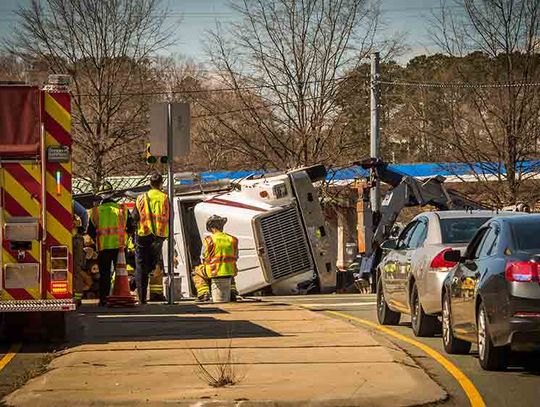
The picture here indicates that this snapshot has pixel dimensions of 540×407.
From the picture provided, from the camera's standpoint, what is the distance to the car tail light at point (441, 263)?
13.5 meters

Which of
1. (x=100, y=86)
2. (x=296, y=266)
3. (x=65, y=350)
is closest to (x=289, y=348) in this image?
(x=65, y=350)

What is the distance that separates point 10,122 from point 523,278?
559cm

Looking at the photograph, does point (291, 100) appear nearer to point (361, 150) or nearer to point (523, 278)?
point (361, 150)

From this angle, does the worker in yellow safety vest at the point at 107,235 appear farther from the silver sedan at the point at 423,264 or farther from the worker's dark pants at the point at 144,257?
the silver sedan at the point at 423,264

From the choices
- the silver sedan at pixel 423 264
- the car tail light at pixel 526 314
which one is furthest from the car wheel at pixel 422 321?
the car tail light at pixel 526 314

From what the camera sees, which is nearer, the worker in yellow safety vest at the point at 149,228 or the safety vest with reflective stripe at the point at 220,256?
the worker in yellow safety vest at the point at 149,228

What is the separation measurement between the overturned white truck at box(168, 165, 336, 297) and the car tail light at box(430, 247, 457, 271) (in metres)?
12.8

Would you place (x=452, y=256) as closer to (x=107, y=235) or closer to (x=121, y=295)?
(x=121, y=295)

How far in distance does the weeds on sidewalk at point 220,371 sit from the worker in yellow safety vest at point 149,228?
718 cm

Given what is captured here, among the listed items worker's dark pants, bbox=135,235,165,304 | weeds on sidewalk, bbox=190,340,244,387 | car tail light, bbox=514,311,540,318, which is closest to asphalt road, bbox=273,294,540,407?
car tail light, bbox=514,311,540,318

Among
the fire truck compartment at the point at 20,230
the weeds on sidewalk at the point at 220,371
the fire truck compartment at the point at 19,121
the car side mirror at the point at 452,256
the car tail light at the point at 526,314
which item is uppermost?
the fire truck compartment at the point at 19,121

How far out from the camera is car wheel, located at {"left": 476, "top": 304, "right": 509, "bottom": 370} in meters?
10.9

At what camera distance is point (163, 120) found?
19.0 metres

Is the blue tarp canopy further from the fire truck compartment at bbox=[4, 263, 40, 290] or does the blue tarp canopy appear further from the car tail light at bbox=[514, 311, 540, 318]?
the car tail light at bbox=[514, 311, 540, 318]
